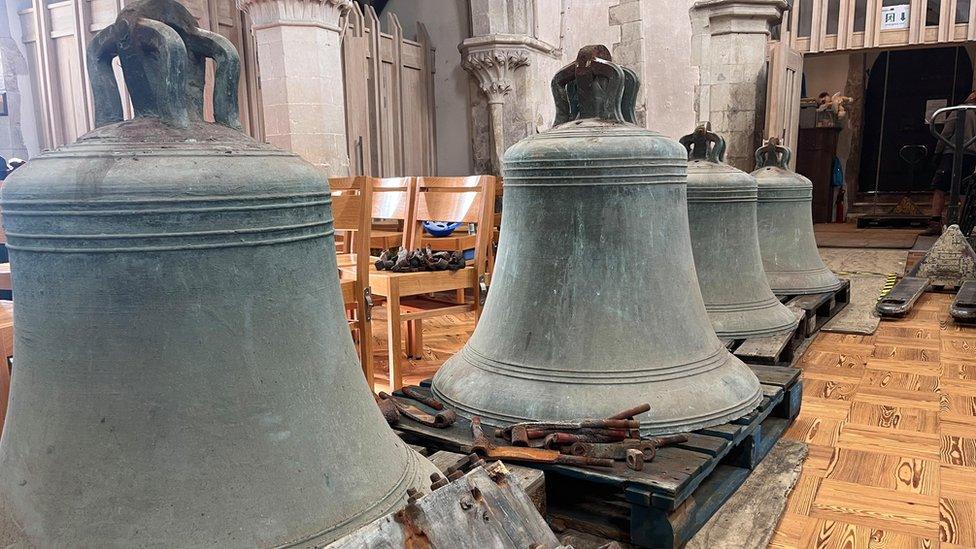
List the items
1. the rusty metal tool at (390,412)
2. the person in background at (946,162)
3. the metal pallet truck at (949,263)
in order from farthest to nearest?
1. the person in background at (946,162)
2. the metal pallet truck at (949,263)
3. the rusty metal tool at (390,412)

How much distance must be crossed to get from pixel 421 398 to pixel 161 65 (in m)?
1.35

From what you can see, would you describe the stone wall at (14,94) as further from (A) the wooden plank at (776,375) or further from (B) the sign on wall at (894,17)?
(B) the sign on wall at (894,17)

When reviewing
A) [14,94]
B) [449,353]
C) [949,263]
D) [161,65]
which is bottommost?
[449,353]

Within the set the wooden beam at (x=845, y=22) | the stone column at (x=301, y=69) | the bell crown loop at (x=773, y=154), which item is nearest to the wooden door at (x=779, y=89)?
the wooden beam at (x=845, y=22)

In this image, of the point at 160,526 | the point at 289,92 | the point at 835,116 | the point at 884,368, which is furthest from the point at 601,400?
the point at 835,116

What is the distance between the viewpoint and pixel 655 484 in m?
1.65

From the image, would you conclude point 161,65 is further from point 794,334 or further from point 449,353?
point 449,353

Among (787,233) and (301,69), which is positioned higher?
(301,69)

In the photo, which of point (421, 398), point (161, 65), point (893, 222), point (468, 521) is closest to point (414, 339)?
point (421, 398)

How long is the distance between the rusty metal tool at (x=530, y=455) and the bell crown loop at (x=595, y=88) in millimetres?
944

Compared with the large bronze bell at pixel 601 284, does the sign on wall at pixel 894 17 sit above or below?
above

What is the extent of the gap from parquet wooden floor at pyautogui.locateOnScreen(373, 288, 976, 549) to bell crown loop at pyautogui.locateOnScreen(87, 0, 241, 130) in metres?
1.80

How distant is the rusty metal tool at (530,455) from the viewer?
1753mm

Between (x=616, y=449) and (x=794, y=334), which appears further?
(x=794, y=334)
